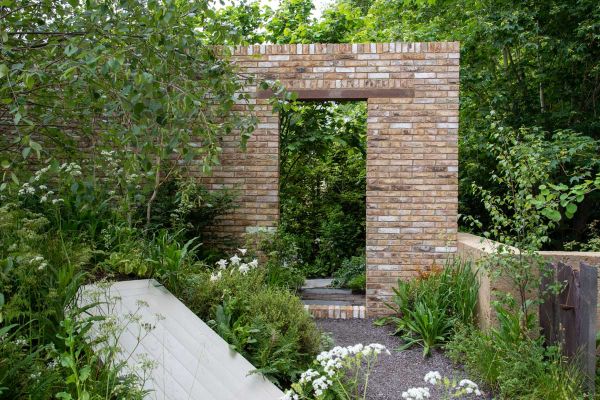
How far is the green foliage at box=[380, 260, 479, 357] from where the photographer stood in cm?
482

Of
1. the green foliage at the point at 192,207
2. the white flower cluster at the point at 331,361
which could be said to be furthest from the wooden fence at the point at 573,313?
the green foliage at the point at 192,207

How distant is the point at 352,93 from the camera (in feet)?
19.2

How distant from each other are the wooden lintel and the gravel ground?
7.83ft

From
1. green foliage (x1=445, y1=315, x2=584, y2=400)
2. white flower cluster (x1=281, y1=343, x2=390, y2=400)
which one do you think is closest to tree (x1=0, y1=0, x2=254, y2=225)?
white flower cluster (x1=281, y1=343, x2=390, y2=400)

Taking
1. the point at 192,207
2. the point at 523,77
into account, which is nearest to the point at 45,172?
the point at 192,207

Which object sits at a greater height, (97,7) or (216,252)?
(97,7)

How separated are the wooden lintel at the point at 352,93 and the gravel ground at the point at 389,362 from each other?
2387 millimetres

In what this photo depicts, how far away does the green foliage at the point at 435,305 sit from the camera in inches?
190

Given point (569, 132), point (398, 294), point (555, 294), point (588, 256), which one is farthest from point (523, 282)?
point (569, 132)

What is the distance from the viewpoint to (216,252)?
5805mm

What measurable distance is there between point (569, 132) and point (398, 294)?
115 inches

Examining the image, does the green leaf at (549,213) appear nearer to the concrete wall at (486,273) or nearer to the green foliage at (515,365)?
the concrete wall at (486,273)

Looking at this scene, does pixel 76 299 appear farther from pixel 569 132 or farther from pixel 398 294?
pixel 569 132

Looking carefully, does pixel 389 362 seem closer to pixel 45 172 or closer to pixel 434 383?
pixel 434 383
